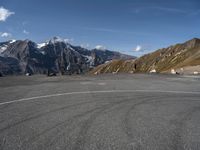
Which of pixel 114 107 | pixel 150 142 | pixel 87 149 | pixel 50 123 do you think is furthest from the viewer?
pixel 114 107

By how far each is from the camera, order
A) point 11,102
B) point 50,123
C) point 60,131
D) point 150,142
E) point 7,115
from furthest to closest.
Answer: point 11,102 → point 7,115 → point 50,123 → point 60,131 → point 150,142

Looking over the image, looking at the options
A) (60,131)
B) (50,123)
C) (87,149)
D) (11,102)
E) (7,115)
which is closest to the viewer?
(87,149)

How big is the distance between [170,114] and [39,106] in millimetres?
4785

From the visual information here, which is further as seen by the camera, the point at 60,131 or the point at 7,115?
the point at 7,115

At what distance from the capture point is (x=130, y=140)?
708 cm

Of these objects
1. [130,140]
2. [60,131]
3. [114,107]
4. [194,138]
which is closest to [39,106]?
[114,107]

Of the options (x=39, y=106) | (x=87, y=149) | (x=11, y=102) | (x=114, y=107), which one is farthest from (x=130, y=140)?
(x=11, y=102)

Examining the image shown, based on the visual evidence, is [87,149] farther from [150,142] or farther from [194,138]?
[194,138]

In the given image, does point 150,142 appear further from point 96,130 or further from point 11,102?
point 11,102

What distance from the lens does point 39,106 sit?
1180 cm

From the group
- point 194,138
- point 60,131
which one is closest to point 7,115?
point 60,131

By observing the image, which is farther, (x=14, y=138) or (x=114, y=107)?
(x=114, y=107)

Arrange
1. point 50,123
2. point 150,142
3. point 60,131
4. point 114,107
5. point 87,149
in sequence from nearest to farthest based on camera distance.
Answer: point 87,149 → point 150,142 → point 60,131 → point 50,123 → point 114,107

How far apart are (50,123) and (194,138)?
3808mm
